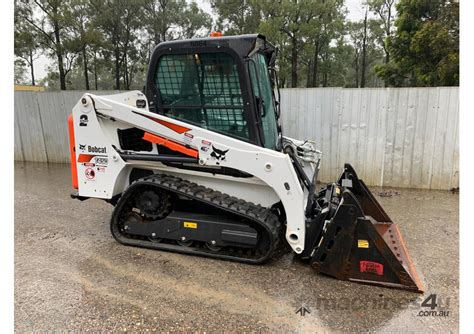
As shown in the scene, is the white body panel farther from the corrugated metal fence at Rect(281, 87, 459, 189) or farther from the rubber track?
the corrugated metal fence at Rect(281, 87, 459, 189)

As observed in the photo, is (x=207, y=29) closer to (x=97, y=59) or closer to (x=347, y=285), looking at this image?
(x=97, y=59)

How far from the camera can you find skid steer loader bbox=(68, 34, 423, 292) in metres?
3.09

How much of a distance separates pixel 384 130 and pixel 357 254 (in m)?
4.15

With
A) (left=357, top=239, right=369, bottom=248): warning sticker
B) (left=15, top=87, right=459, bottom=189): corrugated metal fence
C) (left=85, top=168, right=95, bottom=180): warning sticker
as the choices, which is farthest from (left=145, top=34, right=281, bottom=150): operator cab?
(left=15, top=87, right=459, bottom=189): corrugated metal fence

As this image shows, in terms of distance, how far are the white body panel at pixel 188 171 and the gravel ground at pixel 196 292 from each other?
59 centimetres

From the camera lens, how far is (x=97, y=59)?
65.7 ft

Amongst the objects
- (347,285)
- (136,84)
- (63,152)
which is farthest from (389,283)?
(136,84)

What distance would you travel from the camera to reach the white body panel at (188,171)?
10.4 feet

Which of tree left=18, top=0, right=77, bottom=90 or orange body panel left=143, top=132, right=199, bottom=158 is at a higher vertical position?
tree left=18, top=0, right=77, bottom=90

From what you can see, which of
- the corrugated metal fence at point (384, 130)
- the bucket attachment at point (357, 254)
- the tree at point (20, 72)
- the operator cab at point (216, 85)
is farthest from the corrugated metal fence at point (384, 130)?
the tree at point (20, 72)

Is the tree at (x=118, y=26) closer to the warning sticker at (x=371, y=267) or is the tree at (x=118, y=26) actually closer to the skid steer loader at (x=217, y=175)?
the skid steer loader at (x=217, y=175)

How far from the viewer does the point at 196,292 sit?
2.96 m

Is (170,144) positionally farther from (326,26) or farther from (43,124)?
(326,26)

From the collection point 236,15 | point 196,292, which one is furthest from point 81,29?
point 196,292
